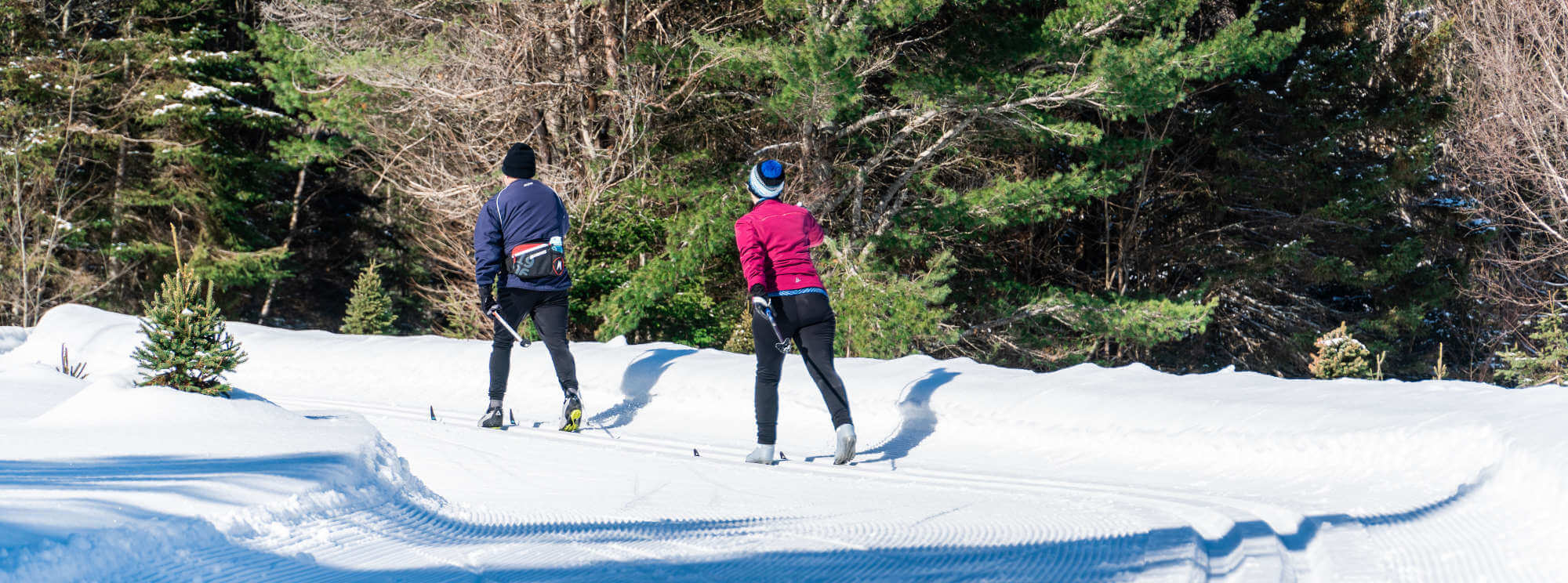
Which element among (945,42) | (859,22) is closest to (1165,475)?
(859,22)

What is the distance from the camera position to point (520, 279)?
616 cm

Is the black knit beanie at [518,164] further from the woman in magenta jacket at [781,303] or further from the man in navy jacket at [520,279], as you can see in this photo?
the woman in magenta jacket at [781,303]

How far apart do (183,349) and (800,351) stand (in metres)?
3.33

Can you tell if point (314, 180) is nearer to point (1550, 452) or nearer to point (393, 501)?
point (393, 501)

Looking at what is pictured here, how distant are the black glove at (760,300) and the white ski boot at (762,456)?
69 centimetres

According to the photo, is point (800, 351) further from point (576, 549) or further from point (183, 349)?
point (183, 349)

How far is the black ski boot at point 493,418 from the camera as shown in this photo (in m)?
6.18

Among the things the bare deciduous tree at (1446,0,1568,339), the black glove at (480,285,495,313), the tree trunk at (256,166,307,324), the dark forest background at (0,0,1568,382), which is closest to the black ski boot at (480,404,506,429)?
the black glove at (480,285,495,313)

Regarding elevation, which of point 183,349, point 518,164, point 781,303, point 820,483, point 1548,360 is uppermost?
point 518,164

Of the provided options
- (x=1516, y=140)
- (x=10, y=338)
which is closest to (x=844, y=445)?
(x=10, y=338)

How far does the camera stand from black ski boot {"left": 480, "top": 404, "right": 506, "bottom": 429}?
6.18 m

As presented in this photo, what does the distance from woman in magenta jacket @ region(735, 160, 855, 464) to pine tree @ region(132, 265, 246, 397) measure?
9.38 feet

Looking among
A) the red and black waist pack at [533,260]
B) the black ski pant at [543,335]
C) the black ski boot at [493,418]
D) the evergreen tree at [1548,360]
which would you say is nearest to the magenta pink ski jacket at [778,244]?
the red and black waist pack at [533,260]

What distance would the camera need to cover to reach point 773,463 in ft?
17.6
